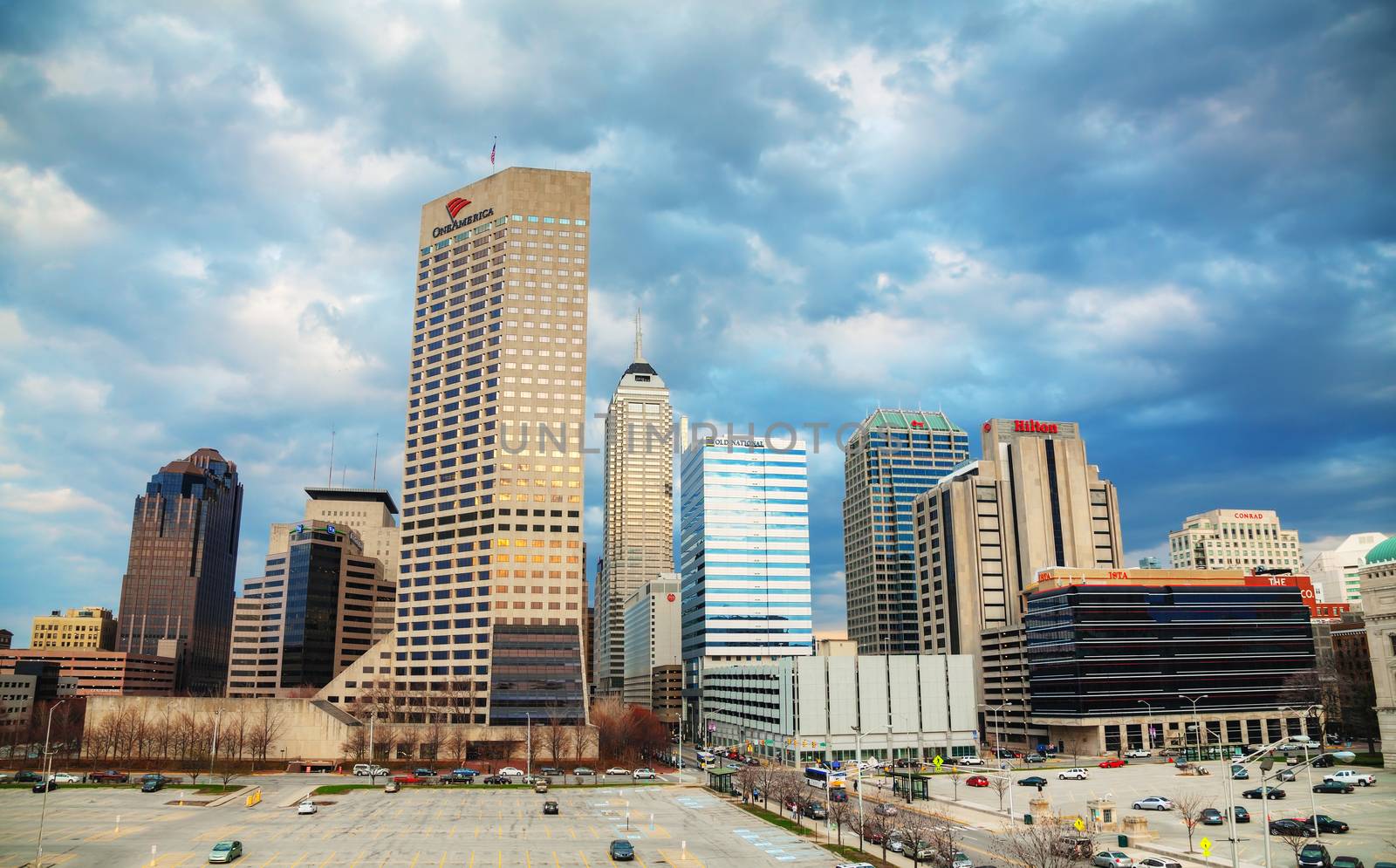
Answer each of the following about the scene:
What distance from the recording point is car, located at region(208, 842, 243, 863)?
241 ft

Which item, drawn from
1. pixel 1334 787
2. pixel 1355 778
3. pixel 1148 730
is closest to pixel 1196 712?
pixel 1148 730

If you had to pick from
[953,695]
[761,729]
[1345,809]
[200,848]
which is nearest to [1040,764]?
[953,695]

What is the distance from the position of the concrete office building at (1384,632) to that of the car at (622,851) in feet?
347

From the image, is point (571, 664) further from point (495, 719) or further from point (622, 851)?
point (622, 851)

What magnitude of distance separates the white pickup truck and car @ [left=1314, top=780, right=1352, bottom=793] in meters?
0.77

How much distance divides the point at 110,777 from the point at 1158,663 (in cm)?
18391

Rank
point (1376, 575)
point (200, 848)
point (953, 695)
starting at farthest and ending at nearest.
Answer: point (953, 695)
point (1376, 575)
point (200, 848)

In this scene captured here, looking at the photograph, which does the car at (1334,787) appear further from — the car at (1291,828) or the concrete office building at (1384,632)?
the car at (1291,828)

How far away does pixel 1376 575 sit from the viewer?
12912 cm

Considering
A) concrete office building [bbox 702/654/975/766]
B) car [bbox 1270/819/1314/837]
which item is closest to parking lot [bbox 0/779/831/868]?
car [bbox 1270/819/1314/837]

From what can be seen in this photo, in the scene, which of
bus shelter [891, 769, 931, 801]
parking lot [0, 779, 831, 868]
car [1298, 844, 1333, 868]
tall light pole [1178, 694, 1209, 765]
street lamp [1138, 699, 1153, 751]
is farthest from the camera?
street lamp [1138, 699, 1153, 751]

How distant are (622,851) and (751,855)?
10.9m

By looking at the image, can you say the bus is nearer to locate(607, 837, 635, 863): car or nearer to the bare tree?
the bare tree

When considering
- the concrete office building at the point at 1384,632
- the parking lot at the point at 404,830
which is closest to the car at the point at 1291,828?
the parking lot at the point at 404,830
